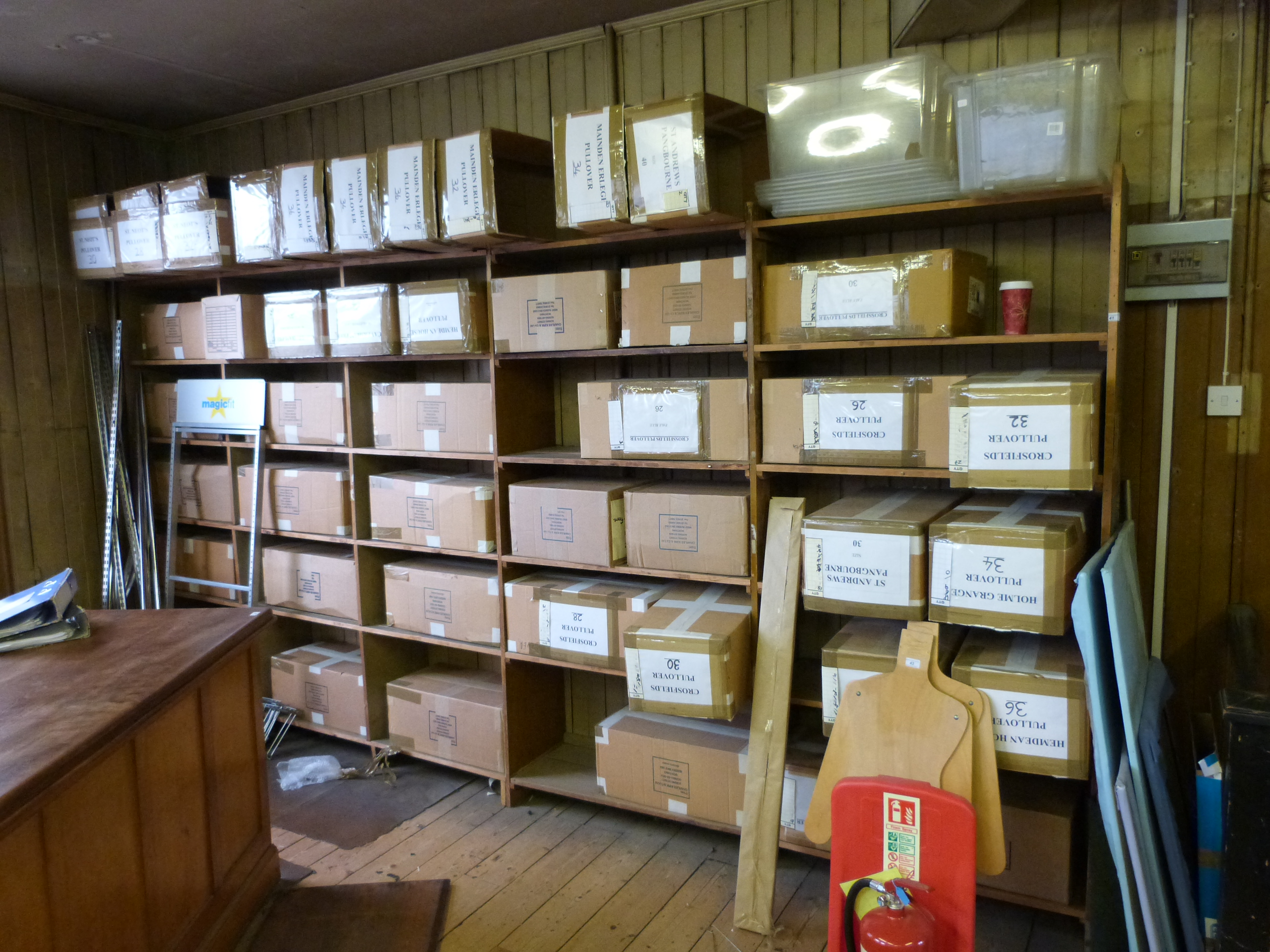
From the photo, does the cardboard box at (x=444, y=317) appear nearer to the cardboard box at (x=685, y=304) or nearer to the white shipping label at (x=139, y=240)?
the cardboard box at (x=685, y=304)

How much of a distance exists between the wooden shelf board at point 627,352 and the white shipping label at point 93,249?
6.39 feet

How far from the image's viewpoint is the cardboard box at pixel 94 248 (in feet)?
12.2

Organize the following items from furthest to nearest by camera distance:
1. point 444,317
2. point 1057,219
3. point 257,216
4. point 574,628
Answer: point 257,216
point 444,317
point 574,628
point 1057,219

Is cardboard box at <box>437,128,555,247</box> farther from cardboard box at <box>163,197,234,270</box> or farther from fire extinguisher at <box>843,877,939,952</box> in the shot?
fire extinguisher at <box>843,877,939,952</box>

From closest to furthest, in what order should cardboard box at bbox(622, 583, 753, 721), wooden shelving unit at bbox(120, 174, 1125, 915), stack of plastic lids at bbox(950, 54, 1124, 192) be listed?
stack of plastic lids at bbox(950, 54, 1124, 192) → wooden shelving unit at bbox(120, 174, 1125, 915) → cardboard box at bbox(622, 583, 753, 721)

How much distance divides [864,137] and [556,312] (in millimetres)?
1082

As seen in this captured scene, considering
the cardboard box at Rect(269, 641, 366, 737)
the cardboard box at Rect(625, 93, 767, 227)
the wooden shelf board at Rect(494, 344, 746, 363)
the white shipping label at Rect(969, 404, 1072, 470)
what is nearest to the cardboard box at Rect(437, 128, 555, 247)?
the wooden shelf board at Rect(494, 344, 746, 363)

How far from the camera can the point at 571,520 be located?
292 cm

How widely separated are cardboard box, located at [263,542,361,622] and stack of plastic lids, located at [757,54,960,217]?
2175 millimetres

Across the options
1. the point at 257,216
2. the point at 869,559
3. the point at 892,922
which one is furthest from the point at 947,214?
the point at 257,216

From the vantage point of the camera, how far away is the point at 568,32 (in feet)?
10.2

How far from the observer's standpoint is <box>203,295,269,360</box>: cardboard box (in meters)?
3.55

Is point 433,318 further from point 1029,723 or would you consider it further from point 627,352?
point 1029,723

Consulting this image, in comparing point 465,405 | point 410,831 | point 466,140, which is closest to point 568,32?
point 466,140
